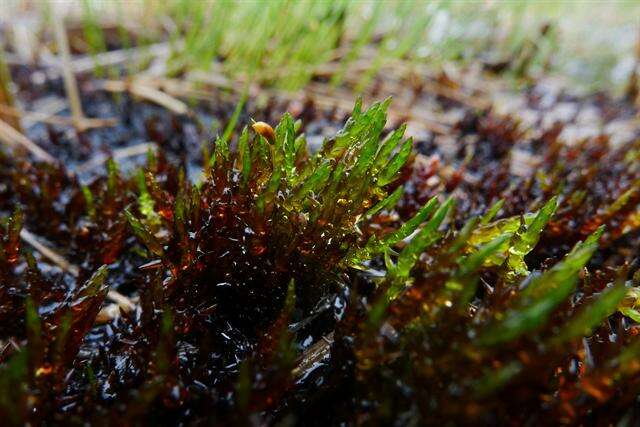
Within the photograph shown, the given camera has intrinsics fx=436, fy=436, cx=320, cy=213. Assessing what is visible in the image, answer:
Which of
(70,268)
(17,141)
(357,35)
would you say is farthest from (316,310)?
(357,35)

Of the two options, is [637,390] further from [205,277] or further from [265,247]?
[205,277]

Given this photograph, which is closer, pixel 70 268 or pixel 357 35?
pixel 70 268

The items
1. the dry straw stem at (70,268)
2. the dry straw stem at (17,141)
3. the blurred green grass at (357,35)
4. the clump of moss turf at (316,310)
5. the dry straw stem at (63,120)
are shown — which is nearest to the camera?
the clump of moss turf at (316,310)

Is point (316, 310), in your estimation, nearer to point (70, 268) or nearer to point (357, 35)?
point (70, 268)

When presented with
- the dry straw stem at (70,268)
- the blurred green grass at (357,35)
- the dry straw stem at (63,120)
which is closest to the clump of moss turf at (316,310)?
the dry straw stem at (70,268)

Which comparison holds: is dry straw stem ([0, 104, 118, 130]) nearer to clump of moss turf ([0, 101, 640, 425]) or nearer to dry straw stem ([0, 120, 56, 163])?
dry straw stem ([0, 120, 56, 163])

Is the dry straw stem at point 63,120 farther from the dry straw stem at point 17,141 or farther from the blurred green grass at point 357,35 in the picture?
the blurred green grass at point 357,35

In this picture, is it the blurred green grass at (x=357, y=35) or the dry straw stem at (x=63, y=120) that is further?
the blurred green grass at (x=357, y=35)

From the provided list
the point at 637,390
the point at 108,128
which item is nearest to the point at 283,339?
the point at 637,390

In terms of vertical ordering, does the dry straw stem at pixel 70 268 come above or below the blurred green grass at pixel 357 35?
below
